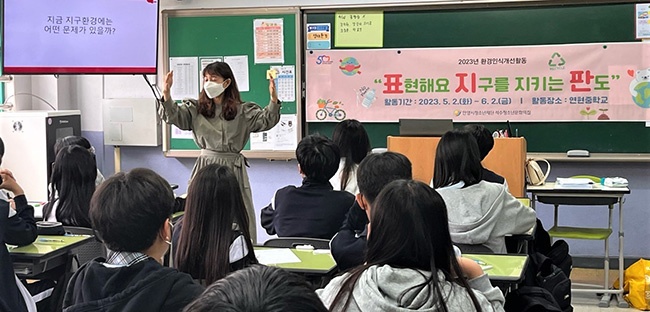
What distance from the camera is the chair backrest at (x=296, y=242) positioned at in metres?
3.27

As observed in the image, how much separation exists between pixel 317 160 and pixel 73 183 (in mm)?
1326

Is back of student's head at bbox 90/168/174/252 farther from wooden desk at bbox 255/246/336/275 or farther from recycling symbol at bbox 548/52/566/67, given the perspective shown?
recycling symbol at bbox 548/52/566/67

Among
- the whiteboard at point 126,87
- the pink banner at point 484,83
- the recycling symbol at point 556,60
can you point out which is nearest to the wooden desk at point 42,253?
the pink banner at point 484,83

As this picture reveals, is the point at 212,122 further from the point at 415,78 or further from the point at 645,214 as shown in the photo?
the point at 645,214

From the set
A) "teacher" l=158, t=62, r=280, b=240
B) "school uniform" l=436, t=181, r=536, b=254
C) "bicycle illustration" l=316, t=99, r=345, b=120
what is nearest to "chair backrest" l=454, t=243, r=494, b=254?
"school uniform" l=436, t=181, r=536, b=254

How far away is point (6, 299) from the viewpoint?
2.88 meters

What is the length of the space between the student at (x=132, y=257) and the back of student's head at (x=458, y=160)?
5.33 ft

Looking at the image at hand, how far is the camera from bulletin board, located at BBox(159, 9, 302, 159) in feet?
19.6

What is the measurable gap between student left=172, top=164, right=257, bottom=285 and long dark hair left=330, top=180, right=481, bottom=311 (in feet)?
2.61

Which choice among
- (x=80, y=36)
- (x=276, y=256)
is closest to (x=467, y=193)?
(x=276, y=256)

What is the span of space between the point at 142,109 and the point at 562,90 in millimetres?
3382

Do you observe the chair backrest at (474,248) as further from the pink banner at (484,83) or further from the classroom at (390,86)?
the pink banner at (484,83)

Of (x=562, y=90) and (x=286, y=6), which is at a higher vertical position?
(x=286, y=6)

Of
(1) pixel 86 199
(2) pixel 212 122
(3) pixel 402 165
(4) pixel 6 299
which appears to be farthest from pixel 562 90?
(4) pixel 6 299
